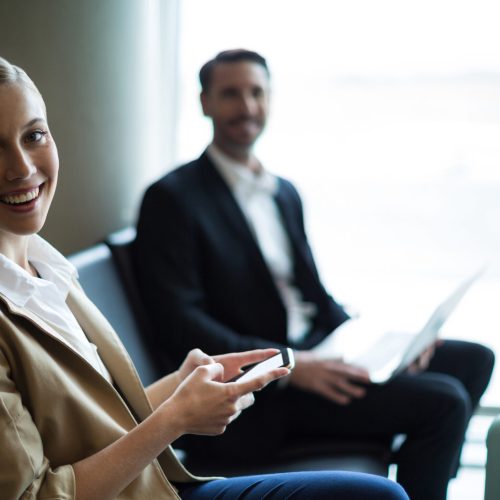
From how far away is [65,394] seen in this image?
1.11m

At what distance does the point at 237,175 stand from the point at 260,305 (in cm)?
40

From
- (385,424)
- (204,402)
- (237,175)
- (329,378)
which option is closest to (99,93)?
(237,175)

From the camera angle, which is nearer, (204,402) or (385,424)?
(204,402)

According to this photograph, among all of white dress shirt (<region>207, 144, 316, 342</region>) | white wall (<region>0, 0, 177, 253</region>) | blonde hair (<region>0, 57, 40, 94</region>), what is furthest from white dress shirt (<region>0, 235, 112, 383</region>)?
white dress shirt (<region>207, 144, 316, 342</region>)

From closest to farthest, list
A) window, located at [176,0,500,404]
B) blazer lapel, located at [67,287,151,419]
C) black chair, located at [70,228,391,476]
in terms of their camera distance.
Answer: blazer lapel, located at [67,287,151,419] → black chair, located at [70,228,391,476] → window, located at [176,0,500,404]

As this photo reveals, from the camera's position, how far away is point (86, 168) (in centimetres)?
213

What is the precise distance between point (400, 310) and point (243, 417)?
1158 mm

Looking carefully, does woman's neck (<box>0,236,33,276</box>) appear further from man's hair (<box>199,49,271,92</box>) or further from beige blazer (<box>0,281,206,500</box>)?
man's hair (<box>199,49,271,92</box>)

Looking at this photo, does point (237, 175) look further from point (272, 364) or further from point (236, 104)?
point (272, 364)

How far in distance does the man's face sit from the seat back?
20.1 inches

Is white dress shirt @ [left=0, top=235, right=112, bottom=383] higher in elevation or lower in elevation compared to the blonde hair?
lower

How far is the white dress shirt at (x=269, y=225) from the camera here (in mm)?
2193

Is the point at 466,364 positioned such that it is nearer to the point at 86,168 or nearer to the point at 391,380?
the point at 391,380

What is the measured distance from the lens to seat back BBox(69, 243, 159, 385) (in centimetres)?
179
